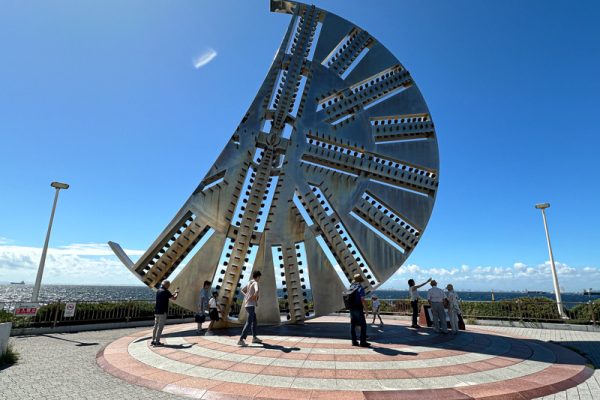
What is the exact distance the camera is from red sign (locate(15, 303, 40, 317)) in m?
11.8

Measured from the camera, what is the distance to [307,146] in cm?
1217

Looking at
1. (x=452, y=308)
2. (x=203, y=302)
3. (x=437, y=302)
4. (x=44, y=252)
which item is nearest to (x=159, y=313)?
(x=203, y=302)

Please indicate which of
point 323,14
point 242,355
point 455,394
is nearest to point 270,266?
point 242,355

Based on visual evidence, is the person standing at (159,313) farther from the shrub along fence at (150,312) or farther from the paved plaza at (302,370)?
the shrub along fence at (150,312)

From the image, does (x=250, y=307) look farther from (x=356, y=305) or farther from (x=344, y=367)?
(x=344, y=367)

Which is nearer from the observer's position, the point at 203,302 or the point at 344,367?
the point at 344,367

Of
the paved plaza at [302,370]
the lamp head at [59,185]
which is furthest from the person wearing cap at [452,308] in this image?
the lamp head at [59,185]

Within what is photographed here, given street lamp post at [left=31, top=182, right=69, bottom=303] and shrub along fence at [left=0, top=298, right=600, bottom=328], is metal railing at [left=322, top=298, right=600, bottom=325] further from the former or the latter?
street lamp post at [left=31, top=182, right=69, bottom=303]

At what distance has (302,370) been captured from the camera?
612 cm

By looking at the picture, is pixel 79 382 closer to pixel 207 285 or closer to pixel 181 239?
pixel 207 285

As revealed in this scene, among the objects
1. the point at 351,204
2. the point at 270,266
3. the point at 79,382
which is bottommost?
the point at 79,382

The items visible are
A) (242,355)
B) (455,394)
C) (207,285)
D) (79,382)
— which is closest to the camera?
(455,394)

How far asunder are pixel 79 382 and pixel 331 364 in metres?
4.59

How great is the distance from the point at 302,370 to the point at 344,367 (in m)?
0.84
